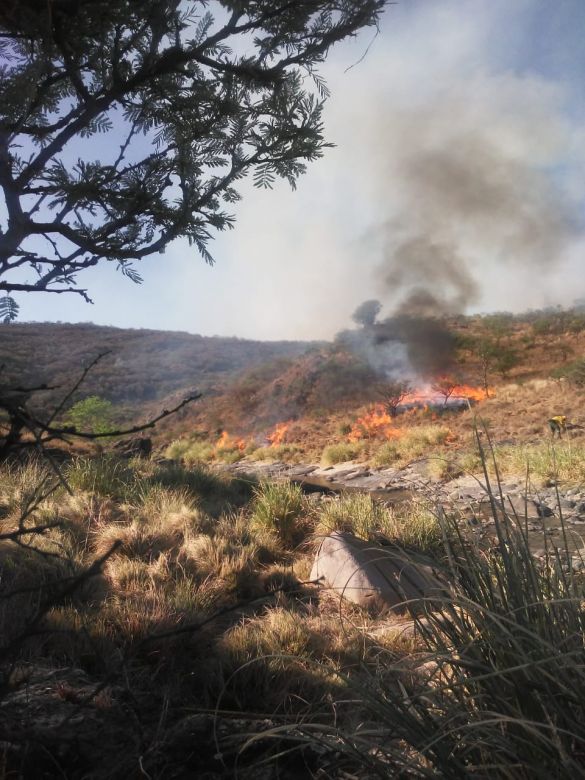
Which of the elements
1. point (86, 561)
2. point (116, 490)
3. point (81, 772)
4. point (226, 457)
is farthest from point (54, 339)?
point (81, 772)

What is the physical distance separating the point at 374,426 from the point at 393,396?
9.71ft

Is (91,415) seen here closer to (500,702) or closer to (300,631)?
(300,631)

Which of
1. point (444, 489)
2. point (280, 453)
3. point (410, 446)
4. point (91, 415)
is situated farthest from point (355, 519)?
point (280, 453)

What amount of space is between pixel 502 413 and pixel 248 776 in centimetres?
1904

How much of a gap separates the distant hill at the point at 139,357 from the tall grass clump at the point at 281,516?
2180 centimetres

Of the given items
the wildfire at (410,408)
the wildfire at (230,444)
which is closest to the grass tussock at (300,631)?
the wildfire at (410,408)

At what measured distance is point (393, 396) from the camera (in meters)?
24.8

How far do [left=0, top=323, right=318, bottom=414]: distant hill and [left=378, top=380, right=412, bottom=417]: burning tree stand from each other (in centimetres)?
972

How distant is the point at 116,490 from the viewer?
7289 millimetres

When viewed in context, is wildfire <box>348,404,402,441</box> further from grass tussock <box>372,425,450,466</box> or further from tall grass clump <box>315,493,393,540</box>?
tall grass clump <box>315,493,393,540</box>

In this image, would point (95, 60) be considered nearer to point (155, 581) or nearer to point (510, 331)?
point (155, 581)

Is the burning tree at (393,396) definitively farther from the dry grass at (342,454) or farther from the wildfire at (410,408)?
the dry grass at (342,454)

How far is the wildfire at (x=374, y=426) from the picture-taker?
67.3 ft

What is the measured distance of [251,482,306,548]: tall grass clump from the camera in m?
6.37
